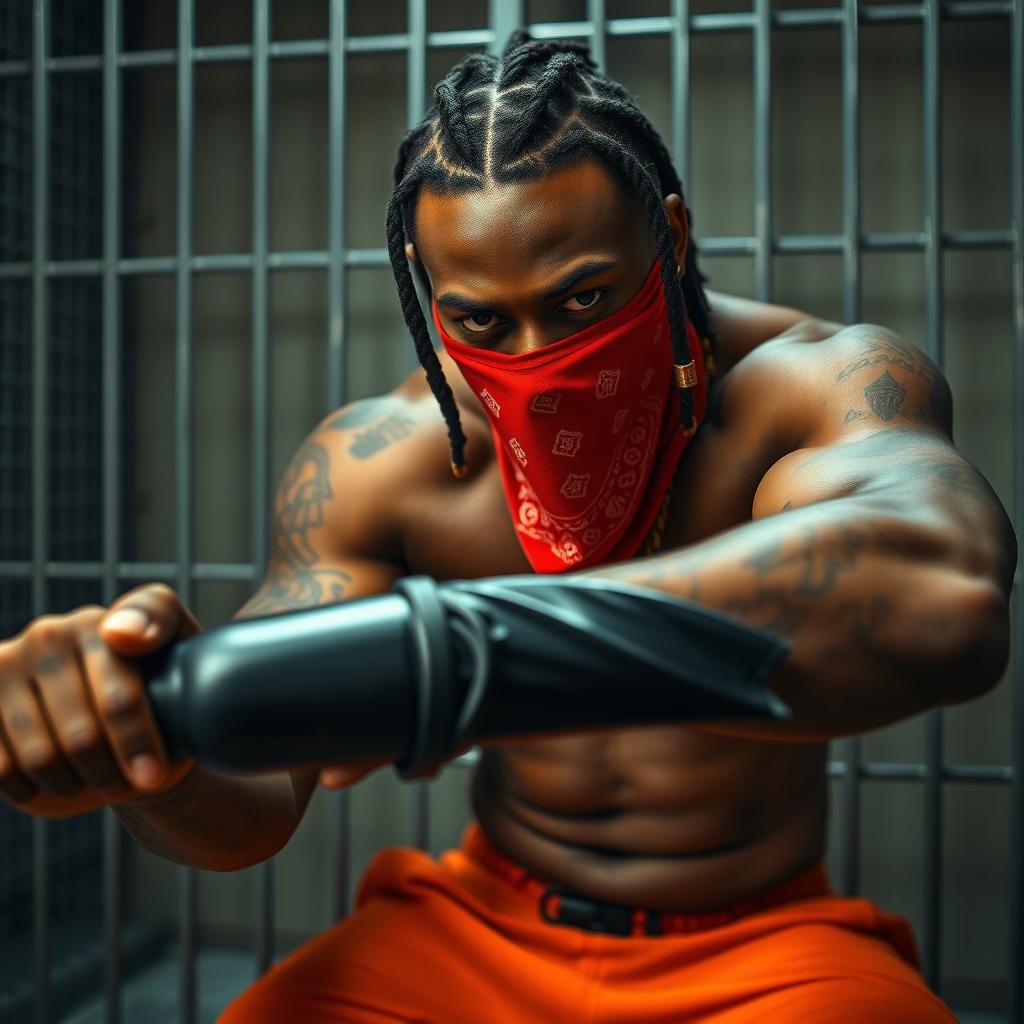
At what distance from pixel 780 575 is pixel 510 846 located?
0.77 m

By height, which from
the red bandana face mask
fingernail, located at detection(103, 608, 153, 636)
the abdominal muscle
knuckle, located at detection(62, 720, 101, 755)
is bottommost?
the abdominal muscle

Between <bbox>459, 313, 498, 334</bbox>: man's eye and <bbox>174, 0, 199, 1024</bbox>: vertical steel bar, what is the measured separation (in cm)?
97

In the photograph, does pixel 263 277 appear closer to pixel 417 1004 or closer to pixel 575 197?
pixel 575 197

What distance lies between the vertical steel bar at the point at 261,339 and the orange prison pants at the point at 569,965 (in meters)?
0.64

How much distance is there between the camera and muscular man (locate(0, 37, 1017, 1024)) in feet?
2.91

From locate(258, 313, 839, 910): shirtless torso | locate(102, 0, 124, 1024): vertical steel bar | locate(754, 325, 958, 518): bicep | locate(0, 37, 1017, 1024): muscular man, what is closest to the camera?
locate(754, 325, 958, 518): bicep

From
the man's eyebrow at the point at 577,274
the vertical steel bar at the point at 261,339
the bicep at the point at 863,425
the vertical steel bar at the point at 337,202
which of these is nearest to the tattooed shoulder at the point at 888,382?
the bicep at the point at 863,425

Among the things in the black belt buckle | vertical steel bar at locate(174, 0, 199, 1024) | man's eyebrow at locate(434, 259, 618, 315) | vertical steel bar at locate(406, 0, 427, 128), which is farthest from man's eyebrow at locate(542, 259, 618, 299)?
vertical steel bar at locate(174, 0, 199, 1024)

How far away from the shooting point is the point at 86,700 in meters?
0.56

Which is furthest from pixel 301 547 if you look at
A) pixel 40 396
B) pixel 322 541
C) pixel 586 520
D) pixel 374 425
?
pixel 40 396

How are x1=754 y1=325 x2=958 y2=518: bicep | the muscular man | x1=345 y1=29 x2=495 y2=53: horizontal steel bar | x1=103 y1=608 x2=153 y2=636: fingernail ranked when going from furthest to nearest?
x1=345 y1=29 x2=495 y2=53: horizontal steel bar < the muscular man < x1=754 y1=325 x2=958 y2=518: bicep < x1=103 y1=608 x2=153 y2=636: fingernail

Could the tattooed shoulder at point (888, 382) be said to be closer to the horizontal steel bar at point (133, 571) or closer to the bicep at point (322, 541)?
the bicep at point (322, 541)

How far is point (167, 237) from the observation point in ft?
7.72

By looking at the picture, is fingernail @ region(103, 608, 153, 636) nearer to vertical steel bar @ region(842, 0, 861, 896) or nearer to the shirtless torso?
the shirtless torso
